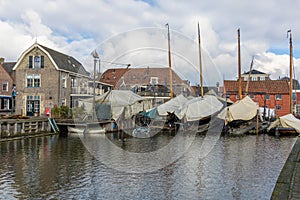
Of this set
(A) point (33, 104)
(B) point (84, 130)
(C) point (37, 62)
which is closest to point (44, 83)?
(C) point (37, 62)

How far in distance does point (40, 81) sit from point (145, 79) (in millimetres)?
21195

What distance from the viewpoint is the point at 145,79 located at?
2408 inches

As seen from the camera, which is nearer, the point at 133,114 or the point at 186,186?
the point at 186,186

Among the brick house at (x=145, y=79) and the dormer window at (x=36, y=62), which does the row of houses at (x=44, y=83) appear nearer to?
the dormer window at (x=36, y=62)

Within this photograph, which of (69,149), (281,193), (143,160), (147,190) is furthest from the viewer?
(69,149)

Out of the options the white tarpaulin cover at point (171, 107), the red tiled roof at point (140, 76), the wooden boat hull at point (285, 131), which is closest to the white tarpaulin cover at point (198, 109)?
the white tarpaulin cover at point (171, 107)

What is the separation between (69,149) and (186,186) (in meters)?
11.7

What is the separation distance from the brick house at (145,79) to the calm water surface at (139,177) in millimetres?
39471

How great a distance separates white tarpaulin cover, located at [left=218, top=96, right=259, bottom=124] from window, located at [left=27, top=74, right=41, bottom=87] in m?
24.5

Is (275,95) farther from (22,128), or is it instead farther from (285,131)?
(22,128)

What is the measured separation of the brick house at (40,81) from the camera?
4415cm

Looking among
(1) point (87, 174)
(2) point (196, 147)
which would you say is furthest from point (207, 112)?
(1) point (87, 174)

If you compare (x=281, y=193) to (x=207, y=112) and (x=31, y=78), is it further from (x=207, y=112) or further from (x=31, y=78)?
(x=31, y=78)

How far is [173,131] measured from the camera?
117 feet
